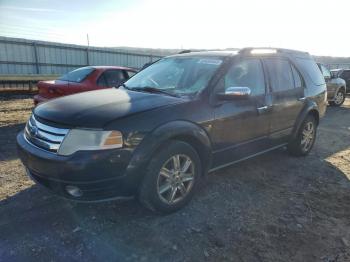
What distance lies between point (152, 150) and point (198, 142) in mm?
683

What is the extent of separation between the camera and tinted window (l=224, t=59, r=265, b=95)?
438cm

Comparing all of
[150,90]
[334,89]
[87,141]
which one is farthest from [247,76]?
[334,89]

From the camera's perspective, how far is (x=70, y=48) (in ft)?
70.2

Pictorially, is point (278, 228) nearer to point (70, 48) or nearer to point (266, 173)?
point (266, 173)

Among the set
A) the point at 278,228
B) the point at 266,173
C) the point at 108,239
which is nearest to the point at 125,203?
the point at 108,239

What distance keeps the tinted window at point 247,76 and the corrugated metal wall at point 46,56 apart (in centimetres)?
1747

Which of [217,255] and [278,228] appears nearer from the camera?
[217,255]

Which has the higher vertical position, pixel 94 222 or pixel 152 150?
pixel 152 150

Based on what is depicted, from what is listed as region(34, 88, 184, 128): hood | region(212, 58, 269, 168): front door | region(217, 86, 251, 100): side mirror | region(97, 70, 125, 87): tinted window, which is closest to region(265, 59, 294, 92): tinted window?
region(212, 58, 269, 168): front door

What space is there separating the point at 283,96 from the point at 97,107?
117 inches

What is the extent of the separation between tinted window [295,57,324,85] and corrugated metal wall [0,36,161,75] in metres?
17.1

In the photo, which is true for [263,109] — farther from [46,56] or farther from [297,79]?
[46,56]

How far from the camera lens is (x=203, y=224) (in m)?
3.63

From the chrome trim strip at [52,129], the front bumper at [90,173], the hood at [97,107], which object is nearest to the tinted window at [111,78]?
the hood at [97,107]
